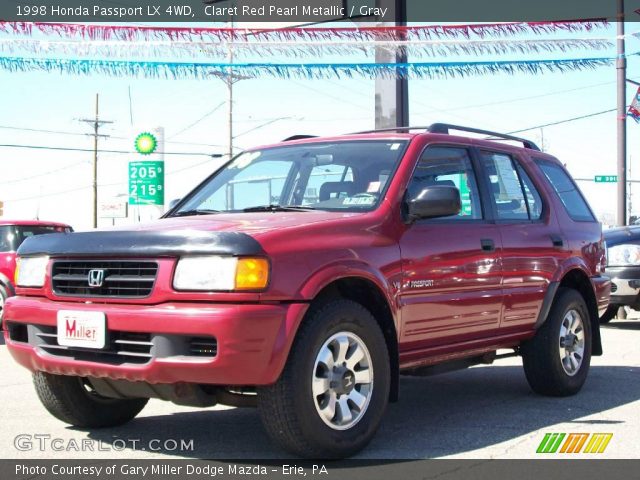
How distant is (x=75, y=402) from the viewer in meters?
5.12

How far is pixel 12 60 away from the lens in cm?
486

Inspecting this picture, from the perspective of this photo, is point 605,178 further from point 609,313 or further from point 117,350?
point 117,350

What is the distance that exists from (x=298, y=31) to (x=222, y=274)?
65.9 inches

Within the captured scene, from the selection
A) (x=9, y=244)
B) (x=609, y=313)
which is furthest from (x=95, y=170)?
(x=609, y=313)

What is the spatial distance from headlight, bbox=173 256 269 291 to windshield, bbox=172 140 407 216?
3.62 feet

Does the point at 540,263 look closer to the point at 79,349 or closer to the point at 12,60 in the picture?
the point at 79,349

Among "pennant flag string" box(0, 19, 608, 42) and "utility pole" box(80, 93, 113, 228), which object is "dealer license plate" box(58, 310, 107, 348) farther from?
"utility pole" box(80, 93, 113, 228)

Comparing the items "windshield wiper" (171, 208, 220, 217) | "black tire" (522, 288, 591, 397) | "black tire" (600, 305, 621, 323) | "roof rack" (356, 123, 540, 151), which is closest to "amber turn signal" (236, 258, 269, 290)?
"windshield wiper" (171, 208, 220, 217)

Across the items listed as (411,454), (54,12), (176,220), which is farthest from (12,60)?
(411,454)

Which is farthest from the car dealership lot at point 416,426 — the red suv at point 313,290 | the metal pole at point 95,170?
the metal pole at point 95,170

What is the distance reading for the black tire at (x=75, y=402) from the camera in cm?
505

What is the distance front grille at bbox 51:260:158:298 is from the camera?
4289 millimetres

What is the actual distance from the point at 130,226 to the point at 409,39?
212 cm

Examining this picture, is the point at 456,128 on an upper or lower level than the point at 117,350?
upper
